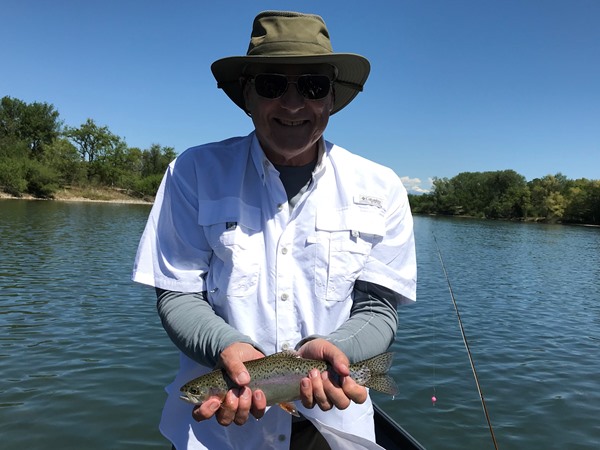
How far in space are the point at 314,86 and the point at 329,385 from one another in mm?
1464

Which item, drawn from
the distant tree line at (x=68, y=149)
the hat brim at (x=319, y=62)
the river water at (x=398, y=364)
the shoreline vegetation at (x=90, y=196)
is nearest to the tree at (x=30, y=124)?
the distant tree line at (x=68, y=149)

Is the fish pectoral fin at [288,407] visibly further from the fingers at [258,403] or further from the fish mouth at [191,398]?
the fish mouth at [191,398]

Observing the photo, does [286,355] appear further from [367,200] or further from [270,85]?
[270,85]

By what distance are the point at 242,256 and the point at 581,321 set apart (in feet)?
57.4

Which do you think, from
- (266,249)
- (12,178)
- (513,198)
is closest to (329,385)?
(266,249)

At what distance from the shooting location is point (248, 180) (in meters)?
2.61

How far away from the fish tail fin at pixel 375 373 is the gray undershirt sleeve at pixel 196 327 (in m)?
0.54

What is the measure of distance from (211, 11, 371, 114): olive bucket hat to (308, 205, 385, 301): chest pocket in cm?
76

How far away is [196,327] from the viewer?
7.41 ft

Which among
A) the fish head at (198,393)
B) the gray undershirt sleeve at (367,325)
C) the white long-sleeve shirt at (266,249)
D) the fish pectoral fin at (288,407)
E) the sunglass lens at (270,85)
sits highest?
the sunglass lens at (270,85)

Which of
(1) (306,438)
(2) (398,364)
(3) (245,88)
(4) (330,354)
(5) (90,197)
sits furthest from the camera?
(5) (90,197)

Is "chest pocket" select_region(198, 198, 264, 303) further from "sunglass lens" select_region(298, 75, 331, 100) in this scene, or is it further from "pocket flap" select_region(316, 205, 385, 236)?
"sunglass lens" select_region(298, 75, 331, 100)

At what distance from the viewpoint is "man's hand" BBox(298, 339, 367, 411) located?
221 cm

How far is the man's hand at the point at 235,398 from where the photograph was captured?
211 centimetres
